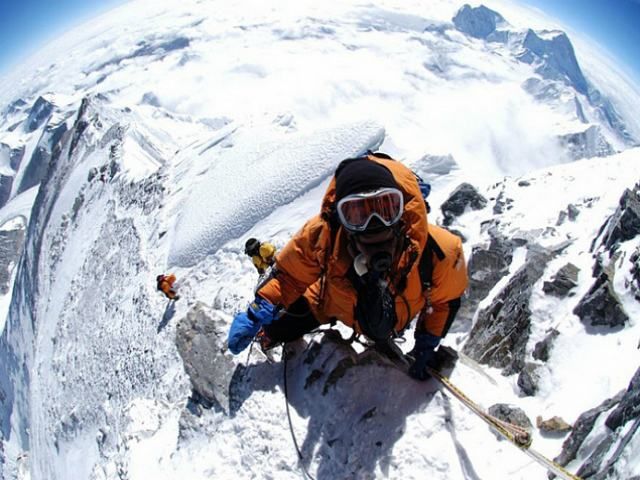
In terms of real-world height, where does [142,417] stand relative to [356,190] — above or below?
below

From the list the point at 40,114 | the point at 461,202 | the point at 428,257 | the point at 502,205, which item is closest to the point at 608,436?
the point at 428,257

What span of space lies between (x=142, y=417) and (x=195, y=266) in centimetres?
736

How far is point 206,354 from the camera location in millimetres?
6516

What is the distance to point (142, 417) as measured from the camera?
7824 millimetres

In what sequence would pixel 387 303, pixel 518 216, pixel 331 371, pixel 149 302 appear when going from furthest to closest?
pixel 149 302, pixel 518 216, pixel 331 371, pixel 387 303

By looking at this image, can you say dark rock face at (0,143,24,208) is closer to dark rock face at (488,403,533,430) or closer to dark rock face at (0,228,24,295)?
dark rock face at (0,228,24,295)

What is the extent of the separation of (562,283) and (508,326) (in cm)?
112

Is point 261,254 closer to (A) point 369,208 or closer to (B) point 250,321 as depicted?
(B) point 250,321

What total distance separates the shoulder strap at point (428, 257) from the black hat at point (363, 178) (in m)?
0.62

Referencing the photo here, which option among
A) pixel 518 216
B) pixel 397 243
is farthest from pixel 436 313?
pixel 518 216

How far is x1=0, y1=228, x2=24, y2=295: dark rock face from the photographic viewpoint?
59734mm

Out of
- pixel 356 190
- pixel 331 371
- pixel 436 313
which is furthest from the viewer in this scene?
pixel 331 371

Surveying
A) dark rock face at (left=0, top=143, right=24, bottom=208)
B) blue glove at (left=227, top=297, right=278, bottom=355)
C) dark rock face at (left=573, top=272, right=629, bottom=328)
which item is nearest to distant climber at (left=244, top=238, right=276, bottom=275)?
blue glove at (left=227, top=297, right=278, bottom=355)

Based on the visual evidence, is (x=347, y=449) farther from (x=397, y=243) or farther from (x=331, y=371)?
(x=397, y=243)
